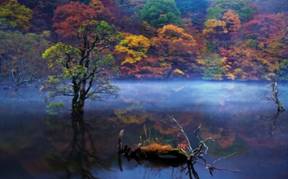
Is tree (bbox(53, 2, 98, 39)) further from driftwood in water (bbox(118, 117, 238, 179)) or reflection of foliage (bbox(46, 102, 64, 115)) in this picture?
driftwood in water (bbox(118, 117, 238, 179))

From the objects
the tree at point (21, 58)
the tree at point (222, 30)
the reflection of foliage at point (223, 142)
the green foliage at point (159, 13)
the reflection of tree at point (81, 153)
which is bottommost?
the reflection of foliage at point (223, 142)

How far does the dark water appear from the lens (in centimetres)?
1033

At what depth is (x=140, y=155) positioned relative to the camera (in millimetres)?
11367

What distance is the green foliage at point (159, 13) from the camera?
105 ft

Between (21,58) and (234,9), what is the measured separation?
17502 millimetres

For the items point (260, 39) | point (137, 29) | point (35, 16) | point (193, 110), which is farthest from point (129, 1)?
point (193, 110)

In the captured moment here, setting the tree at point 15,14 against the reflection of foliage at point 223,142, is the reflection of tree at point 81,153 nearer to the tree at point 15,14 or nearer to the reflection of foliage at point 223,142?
the reflection of foliage at point 223,142

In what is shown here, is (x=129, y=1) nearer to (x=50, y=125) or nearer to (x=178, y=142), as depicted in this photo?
(x=50, y=125)

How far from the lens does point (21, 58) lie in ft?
78.5

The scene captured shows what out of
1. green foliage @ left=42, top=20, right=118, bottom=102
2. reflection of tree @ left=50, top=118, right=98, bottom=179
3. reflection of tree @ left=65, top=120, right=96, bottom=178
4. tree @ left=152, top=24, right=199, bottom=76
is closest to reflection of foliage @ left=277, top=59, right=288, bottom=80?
tree @ left=152, top=24, right=199, bottom=76

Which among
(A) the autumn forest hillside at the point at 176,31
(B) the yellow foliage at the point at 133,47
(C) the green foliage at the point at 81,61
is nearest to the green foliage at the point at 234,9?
(A) the autumn forest hillside at the point at 176,31

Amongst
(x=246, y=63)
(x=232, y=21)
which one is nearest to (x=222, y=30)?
(x=232, y=21)

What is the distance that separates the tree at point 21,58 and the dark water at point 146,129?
1.15 metres

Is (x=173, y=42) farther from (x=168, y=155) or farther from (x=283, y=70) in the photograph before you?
(x=168, y=155)
